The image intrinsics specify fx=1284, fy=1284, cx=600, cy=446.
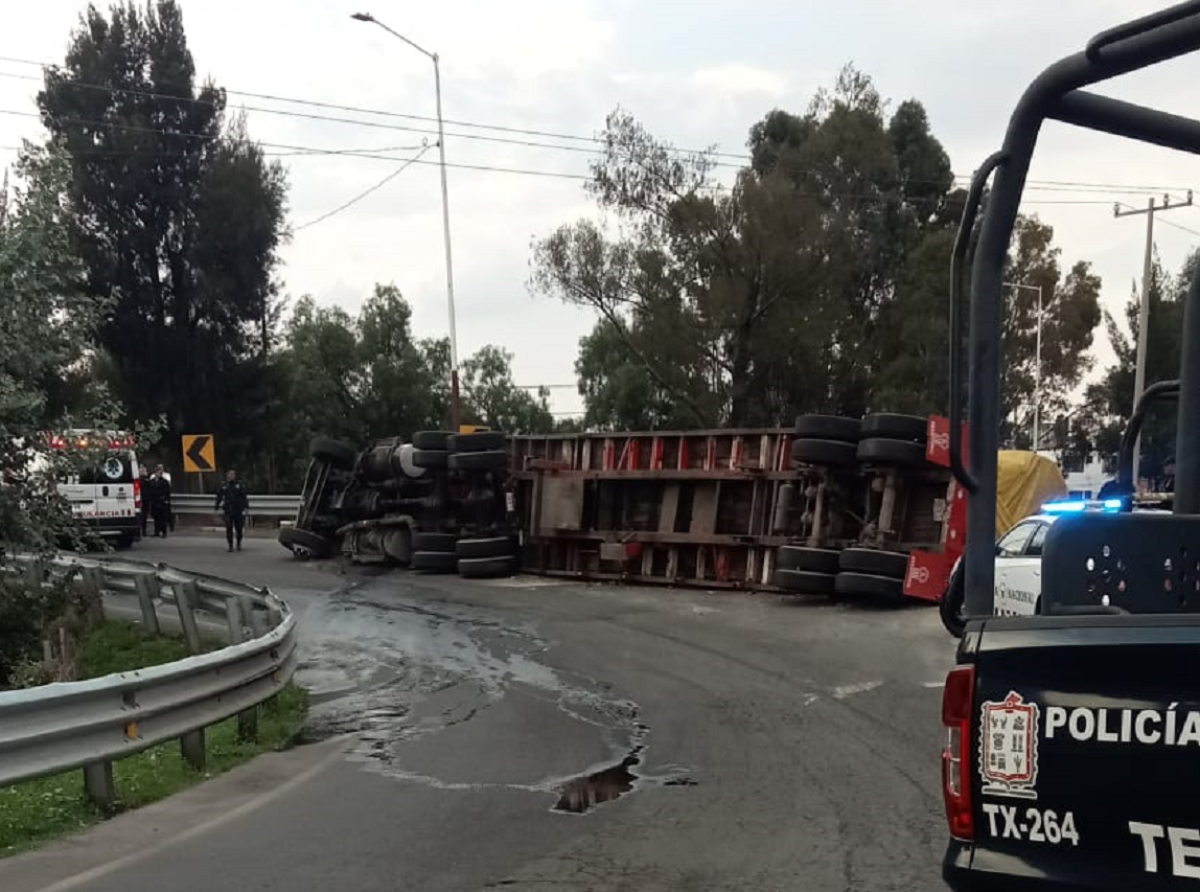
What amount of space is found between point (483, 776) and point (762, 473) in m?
11.2

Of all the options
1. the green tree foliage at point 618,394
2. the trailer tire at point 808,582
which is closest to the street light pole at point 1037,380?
the green tree foliage at point 618,394

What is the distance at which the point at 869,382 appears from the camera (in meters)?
46.0

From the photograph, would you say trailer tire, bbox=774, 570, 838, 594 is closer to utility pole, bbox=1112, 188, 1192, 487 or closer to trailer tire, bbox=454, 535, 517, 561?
trailer tire, bbox=454, 535, 517, 561

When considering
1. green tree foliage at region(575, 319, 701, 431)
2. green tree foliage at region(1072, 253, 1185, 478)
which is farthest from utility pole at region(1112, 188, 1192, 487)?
green tree foliage at region(575, 319, 701, 431)

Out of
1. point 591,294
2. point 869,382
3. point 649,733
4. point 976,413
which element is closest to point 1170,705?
point 976,413

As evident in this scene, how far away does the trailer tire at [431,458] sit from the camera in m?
22.9

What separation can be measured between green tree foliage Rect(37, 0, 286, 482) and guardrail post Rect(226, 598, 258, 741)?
35.6 metres

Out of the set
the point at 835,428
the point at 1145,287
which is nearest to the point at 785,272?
the point at 1145,287

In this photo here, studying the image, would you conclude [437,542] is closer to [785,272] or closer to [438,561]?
[438,561]

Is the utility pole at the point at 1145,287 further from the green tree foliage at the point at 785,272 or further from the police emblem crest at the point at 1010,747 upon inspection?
the police emblem crest at the point at 1010,747

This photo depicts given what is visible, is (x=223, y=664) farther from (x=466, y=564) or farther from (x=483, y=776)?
(x=466, y=564)

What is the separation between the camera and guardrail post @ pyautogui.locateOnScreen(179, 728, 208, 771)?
28.4 feet

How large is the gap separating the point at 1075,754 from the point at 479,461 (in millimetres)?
19738

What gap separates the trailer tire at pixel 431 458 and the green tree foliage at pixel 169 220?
2531cm
